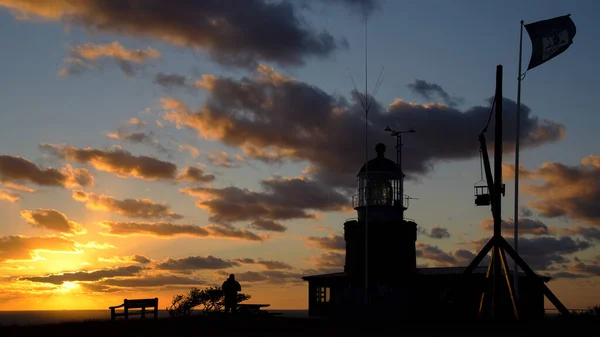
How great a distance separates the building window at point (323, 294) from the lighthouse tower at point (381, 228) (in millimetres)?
3990

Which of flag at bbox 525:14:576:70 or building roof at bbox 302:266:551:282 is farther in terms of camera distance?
building roof at bbox 302:266:551:282

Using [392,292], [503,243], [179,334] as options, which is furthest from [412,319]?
[179,334]

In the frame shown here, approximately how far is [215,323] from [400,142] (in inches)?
1040

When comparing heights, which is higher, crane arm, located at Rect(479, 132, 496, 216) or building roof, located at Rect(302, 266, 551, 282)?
crane arm, located at Rect(479, 132, 496, 216)

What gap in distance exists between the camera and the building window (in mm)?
59469

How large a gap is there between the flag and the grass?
13.4 meters

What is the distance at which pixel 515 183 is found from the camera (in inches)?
1551

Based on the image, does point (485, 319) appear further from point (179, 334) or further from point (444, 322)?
point (179, 334)

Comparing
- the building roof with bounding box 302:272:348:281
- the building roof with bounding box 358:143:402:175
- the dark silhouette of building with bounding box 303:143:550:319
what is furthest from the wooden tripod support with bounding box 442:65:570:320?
the building roof with bounding box 302:272:348:281

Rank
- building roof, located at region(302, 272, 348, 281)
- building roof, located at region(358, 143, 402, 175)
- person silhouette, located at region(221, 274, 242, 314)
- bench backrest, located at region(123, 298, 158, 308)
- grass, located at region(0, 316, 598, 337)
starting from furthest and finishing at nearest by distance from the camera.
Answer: building roof, located at region(302, 272, 348, 281)
building roof, located at region(358, 143, 402, 175)
bench backrest, located at region(123, 298, 158, 308)
person silhouette, located at region(221, 274, 242, 314)
grass, located at region(0, 316, 598, 337)

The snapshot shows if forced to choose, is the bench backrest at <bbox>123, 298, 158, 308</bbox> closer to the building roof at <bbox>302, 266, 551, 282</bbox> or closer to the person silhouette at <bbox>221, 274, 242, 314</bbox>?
the person silhouette at <bbox>221, 274, 242, 314</bbox>

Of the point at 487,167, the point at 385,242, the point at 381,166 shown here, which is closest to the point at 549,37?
the point at 487,167

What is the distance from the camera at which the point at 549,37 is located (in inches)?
1629

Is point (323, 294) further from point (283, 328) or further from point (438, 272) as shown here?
point (283, 328)
